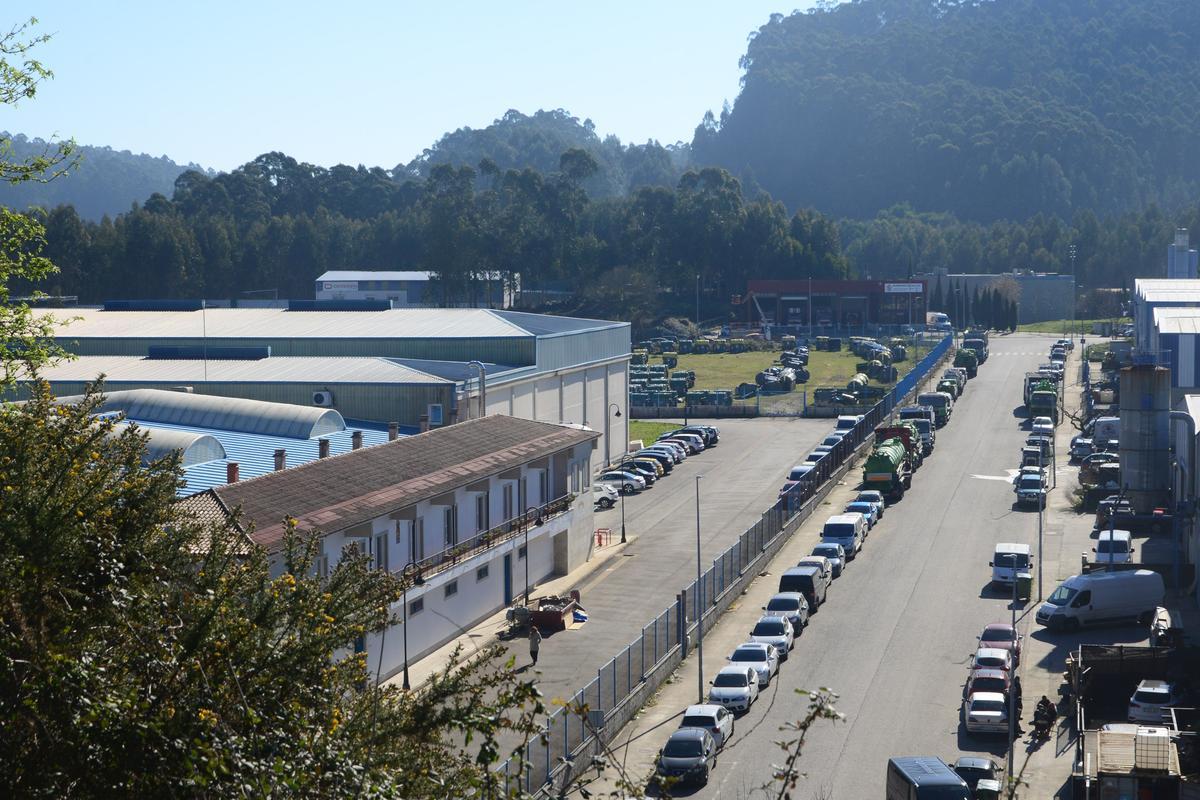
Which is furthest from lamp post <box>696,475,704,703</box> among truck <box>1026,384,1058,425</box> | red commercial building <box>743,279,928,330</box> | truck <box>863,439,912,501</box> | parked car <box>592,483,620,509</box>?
red commercial building <box>743,279,928,330</box>

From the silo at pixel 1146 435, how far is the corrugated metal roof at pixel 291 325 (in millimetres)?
20583

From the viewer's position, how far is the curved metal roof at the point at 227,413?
132 ft

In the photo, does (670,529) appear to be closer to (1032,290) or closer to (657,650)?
(657,650)

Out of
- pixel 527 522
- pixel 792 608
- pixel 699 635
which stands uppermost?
pixel 527 522

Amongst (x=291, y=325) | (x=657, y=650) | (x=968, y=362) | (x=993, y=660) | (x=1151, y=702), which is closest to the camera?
(x=1151, y=702)

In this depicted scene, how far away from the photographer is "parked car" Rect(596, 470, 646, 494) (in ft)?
176

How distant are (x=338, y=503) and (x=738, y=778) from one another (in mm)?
10178

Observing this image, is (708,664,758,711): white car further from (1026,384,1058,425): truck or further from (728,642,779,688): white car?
(1026,384,1058,425): truck

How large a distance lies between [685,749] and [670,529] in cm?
2295

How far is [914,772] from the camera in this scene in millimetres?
21969

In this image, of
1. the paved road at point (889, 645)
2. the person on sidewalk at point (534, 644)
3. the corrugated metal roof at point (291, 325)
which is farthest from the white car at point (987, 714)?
the corrugated metal roof at point (291, 325)

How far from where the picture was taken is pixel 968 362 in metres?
86.2

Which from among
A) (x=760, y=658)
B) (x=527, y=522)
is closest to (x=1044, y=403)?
(x=527, y=522)

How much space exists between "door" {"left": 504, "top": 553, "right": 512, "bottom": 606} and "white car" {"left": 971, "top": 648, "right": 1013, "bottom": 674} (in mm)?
12621
